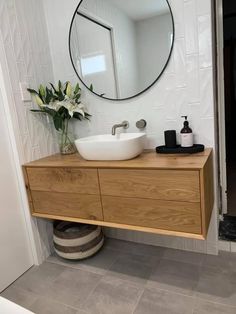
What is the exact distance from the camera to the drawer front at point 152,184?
1.20 metres

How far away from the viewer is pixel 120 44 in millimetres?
1697

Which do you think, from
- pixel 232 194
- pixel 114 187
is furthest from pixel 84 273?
pixel 232 194

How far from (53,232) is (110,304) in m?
0.69

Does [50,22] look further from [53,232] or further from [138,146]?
[53,232]

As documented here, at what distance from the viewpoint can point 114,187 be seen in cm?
139

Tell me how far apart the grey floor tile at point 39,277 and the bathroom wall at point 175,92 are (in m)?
0.60

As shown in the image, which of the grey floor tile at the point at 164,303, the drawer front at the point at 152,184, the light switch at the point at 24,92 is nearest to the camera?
the drawer front at the point at 152,184

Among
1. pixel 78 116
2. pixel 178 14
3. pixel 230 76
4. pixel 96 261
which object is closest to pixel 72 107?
pixel 78 116

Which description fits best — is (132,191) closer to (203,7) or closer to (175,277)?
(175,277)

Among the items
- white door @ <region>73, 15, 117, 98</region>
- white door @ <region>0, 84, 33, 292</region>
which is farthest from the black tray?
white door @ <region>0, 84, 33, 292</region>

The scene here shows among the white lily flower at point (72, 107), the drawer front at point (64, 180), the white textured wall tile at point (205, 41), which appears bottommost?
the drawer front at point (64, 180)

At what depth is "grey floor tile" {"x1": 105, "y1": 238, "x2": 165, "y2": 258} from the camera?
1.85 meters

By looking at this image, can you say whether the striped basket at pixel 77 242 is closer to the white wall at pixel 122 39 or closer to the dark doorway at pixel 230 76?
the white wall at pixel 122 39

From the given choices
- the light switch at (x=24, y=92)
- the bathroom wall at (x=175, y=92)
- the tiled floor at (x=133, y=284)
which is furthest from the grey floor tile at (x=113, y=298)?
the light switch at (x=24, y=92)
